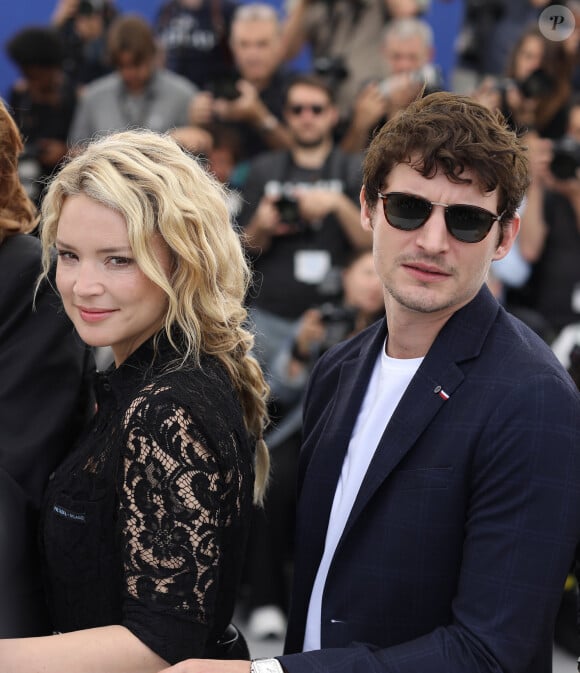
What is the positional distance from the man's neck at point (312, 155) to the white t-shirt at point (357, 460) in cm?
367

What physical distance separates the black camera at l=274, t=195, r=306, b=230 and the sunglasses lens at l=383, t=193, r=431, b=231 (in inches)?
134

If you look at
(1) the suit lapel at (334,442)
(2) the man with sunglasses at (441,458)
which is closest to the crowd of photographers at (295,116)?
(1) the suit lapel at (334,442)

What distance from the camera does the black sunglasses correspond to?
219 cm

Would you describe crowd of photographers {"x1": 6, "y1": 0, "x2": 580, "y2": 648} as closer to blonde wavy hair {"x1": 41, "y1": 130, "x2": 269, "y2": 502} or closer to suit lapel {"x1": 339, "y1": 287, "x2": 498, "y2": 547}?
blonde wavy hair {"x1": 41, "y1": 130, "x2": 269, "y2": 502}

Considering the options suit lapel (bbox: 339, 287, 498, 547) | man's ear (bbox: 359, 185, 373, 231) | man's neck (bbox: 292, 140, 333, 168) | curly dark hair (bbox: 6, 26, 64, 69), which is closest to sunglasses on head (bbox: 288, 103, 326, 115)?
man's neck (bbox: 292, 140, 333, 168)

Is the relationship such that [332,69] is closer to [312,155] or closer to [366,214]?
[312,155]

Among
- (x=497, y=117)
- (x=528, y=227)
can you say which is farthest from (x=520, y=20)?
(x=497, y=117)

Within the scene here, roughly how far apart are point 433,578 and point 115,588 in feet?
2.04

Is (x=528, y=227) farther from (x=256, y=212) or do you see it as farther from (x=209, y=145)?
(x=209, y=145)

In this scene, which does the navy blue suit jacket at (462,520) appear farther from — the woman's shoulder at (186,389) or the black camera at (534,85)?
the black camera at (534,85)

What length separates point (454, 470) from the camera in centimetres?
207
